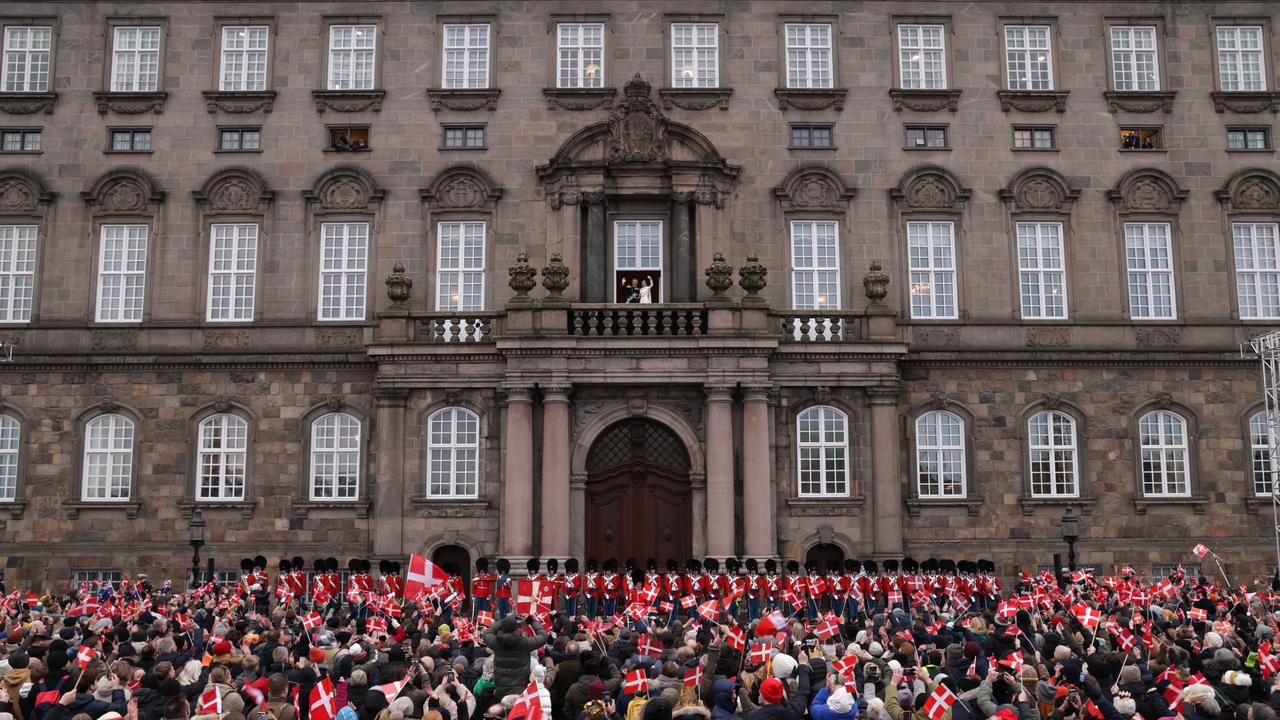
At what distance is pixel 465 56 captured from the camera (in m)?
38.0

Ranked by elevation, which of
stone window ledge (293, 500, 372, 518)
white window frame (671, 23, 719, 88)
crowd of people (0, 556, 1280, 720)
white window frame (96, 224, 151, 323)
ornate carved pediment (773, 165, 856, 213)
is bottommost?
crowd of people (0, 556, 1280, 720)

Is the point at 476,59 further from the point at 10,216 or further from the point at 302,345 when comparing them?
the point at 10,216

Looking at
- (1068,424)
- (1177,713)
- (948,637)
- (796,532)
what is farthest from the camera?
(1068,424)

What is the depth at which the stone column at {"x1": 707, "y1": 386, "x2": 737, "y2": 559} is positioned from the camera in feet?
107

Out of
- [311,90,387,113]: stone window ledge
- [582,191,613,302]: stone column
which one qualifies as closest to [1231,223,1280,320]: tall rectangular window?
[582,191,613,302]: stone column

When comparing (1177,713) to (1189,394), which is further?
(1189,394)

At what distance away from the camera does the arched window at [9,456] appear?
1428 inches

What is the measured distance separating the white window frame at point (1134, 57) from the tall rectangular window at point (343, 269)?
957 inches

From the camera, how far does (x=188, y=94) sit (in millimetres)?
37844

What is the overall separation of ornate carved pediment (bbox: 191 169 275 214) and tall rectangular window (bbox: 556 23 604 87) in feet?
32.3

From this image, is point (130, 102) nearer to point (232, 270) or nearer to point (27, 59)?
point (27, 59)

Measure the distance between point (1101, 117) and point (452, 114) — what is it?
67.0 ft

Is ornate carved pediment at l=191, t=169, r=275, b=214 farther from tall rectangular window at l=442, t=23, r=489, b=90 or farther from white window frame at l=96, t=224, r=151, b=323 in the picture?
tall rectangular window at l=442, t=23, r=489, b=90

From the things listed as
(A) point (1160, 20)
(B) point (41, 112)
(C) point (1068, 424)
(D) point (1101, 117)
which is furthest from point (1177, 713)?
(B) point (41, 112)
